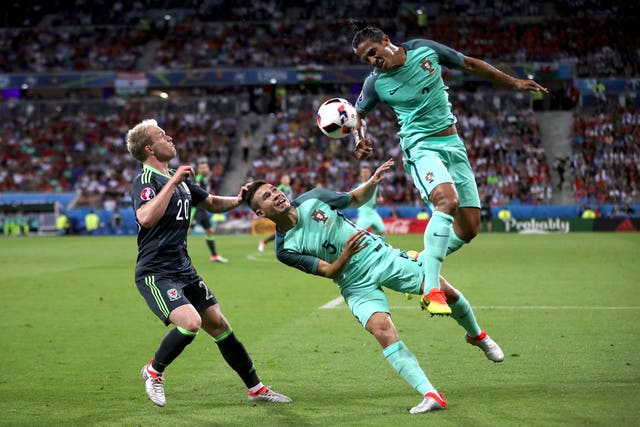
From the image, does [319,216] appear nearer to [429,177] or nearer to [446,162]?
[429,177]

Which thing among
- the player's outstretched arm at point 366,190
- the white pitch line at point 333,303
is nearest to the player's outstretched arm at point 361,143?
the player's outstretched arm at point 366,190

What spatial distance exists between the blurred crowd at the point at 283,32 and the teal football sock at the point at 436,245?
A: 132ft

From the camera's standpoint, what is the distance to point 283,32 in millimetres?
50688

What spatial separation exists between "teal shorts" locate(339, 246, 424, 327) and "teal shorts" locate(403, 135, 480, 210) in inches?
33.8

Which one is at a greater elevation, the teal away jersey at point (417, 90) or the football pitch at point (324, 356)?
the teal away jersey at point (417, 90)

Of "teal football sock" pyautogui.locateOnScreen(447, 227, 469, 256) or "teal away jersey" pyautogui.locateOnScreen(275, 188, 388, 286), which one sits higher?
"teal away jersey" pyautogui.locateOnScreen(275, 188, 388, 286)

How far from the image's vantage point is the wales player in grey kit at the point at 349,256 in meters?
6.34

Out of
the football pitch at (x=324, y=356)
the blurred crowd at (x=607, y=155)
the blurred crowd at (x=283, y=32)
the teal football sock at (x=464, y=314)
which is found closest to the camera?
the football pitch at (x=324, y=356)

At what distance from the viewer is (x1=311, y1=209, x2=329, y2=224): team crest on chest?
6676 millimetres

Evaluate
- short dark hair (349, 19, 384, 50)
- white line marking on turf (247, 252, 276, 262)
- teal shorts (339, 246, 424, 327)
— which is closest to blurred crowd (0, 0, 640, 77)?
white line marking on turf (247, 252, 276, 262)

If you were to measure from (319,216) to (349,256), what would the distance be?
526 millimetres

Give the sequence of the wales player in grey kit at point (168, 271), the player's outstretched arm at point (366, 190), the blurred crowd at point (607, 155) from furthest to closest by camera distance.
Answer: the blurred crowd at point (607, 155)
the player's outstretched arm at point (366, 190)
the wales player in grey kit at point (168, 271)

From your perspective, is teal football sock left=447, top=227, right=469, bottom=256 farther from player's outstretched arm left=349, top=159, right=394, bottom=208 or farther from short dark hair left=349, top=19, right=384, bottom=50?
short dark hair left=349, top=19, right=384, bottom=50

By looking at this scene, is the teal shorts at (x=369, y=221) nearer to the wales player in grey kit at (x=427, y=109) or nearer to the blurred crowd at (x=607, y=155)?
the wales player in grey kit at (x=427, y=109)
